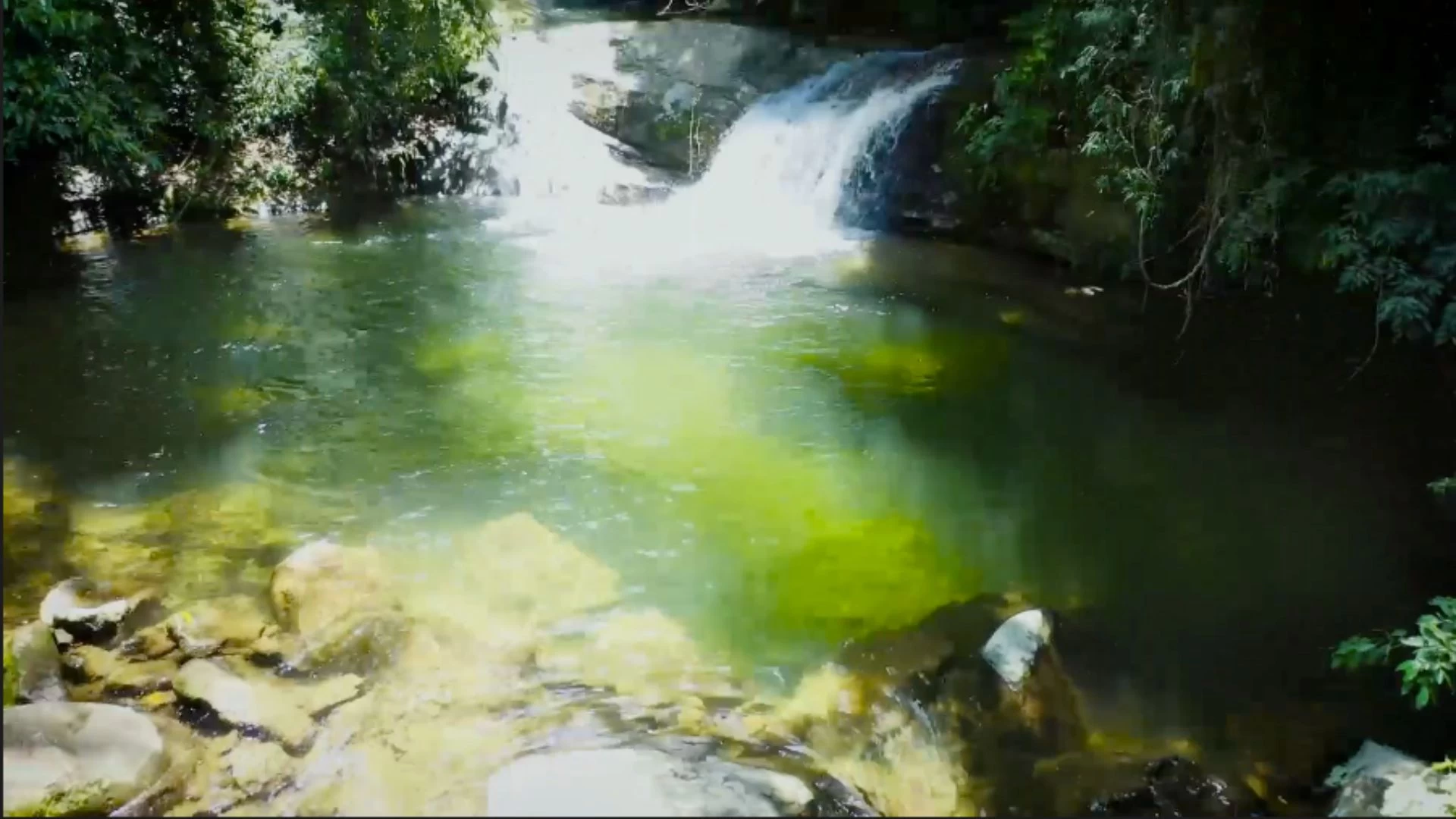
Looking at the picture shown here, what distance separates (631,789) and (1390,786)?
2334 mm

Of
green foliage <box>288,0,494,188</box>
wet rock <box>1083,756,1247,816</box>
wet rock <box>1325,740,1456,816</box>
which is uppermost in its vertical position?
green foliage <box>288,0,494,188</box>

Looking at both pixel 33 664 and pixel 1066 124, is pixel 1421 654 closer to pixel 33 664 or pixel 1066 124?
pixel 33 664

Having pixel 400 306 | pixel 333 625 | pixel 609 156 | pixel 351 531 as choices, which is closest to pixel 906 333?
pixel 400 306

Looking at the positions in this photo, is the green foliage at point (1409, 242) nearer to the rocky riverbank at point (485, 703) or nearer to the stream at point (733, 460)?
the stream at point (733, 460)

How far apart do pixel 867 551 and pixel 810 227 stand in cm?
604

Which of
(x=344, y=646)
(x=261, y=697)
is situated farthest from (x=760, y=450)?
(x=261, y=697)

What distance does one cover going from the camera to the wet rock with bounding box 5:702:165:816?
2.44 m

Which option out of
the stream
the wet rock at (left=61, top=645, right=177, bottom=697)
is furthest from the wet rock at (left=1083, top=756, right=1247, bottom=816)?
the wet rock at (left=61, top=645, right=177, bottom=697)

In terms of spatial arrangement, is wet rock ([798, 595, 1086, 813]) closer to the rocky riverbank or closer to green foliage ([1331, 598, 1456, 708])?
the rocky riverbank

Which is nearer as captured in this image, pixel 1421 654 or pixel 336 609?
pixel 1421 654

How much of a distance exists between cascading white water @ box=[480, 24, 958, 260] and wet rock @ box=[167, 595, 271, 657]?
5469 mm

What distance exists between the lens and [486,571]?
391 cm

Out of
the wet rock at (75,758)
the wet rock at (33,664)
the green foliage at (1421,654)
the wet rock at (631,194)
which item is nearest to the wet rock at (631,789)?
the wet rock at (75,758)

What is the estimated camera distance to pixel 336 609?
11.5 ft
